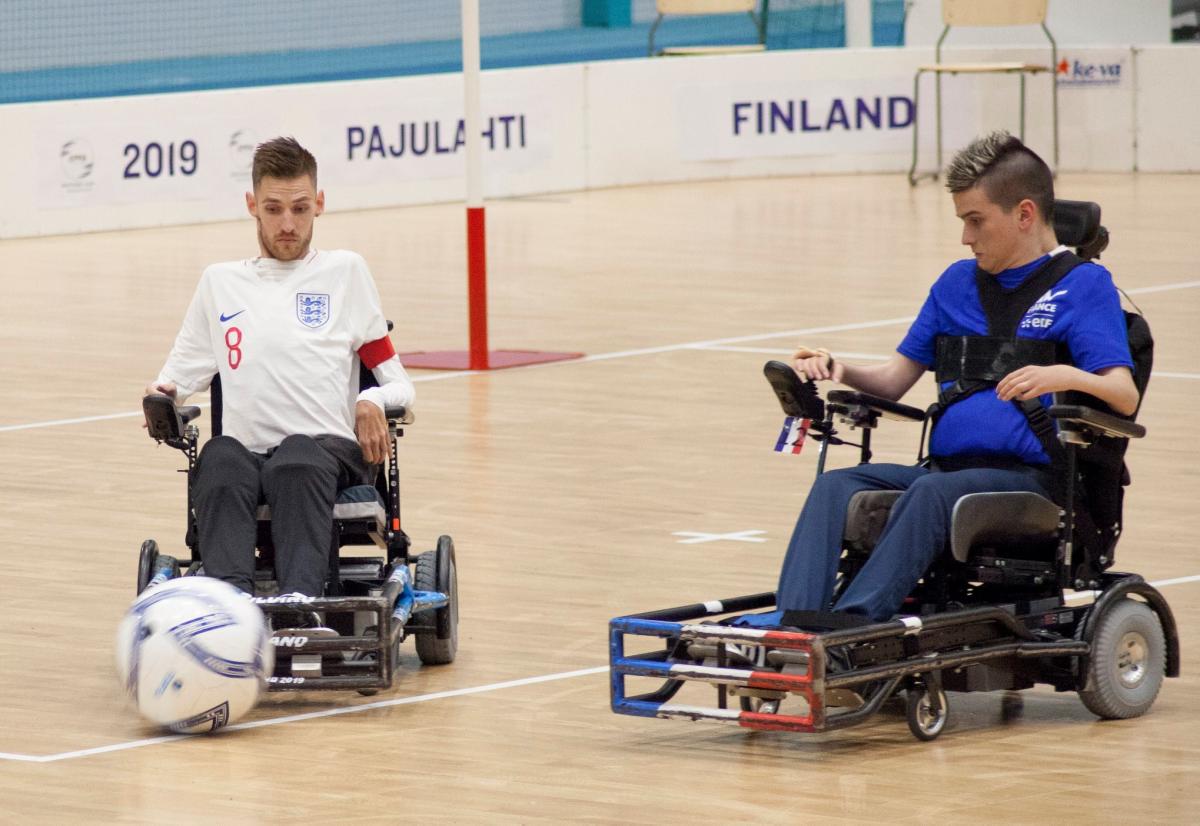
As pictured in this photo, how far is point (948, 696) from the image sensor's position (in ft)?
21.3

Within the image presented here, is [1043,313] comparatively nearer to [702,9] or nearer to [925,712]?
[925,712]

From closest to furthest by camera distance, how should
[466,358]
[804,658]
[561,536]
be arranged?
[804,658], [561,536], [466,358]

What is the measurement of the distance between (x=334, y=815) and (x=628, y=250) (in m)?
13.4

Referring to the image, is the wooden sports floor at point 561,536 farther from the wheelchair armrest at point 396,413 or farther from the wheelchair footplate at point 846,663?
the wheelchair armrest at point 396,413

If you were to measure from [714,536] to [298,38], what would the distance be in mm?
18134

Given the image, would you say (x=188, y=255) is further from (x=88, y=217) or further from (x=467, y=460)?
(x=467, y=460)

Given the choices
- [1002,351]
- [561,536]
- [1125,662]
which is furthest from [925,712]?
[561,536]

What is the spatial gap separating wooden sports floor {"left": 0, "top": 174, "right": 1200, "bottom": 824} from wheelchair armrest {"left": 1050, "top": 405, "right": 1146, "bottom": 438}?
717mm

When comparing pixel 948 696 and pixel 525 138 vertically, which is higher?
pixel 525 138

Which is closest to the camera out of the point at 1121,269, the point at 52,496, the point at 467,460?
the point at 52,496

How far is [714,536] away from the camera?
8797 millimetres

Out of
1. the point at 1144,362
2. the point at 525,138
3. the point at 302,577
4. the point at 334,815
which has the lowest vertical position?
the point at 334,815

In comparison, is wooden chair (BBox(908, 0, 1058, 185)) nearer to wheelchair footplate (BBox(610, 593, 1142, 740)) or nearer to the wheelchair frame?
the wheelchair frame

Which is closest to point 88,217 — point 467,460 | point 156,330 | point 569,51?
point 156,330
